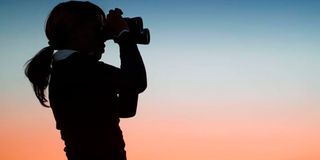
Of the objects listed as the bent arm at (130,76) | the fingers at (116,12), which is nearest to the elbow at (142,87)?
the bent arm at (130,76)

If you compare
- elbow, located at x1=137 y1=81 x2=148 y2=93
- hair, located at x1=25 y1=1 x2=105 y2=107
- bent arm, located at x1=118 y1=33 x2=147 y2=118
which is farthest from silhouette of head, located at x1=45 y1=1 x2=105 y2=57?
elbow, located at x1=137 y1=81 x2=148 y2=93

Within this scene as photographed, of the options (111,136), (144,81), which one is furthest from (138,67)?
(111,136)

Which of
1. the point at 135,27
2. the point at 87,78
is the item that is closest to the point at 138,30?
the point at 135,27

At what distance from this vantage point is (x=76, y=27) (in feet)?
6.79

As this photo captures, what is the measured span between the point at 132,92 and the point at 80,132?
351mm

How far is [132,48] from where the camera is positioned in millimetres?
2100

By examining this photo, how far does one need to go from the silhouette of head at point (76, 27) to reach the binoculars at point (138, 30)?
0.49 ft

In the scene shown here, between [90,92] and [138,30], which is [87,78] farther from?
[138,30]

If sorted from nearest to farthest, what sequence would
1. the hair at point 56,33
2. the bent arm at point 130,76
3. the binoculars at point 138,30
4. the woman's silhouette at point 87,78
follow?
1. the woman's silhouette at point 87,78
2. the bent arm at point 130,76
3. the hair at point 56,33
4. the binoculars at point 138,30

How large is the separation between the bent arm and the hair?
0.74 ft

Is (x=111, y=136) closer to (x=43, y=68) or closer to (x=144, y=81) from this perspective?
(x=144, y=81)

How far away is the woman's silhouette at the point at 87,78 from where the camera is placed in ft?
6.06

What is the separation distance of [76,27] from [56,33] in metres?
0.12

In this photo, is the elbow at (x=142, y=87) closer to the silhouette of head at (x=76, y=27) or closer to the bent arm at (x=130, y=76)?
the bent arm at (x=130, y=76)
